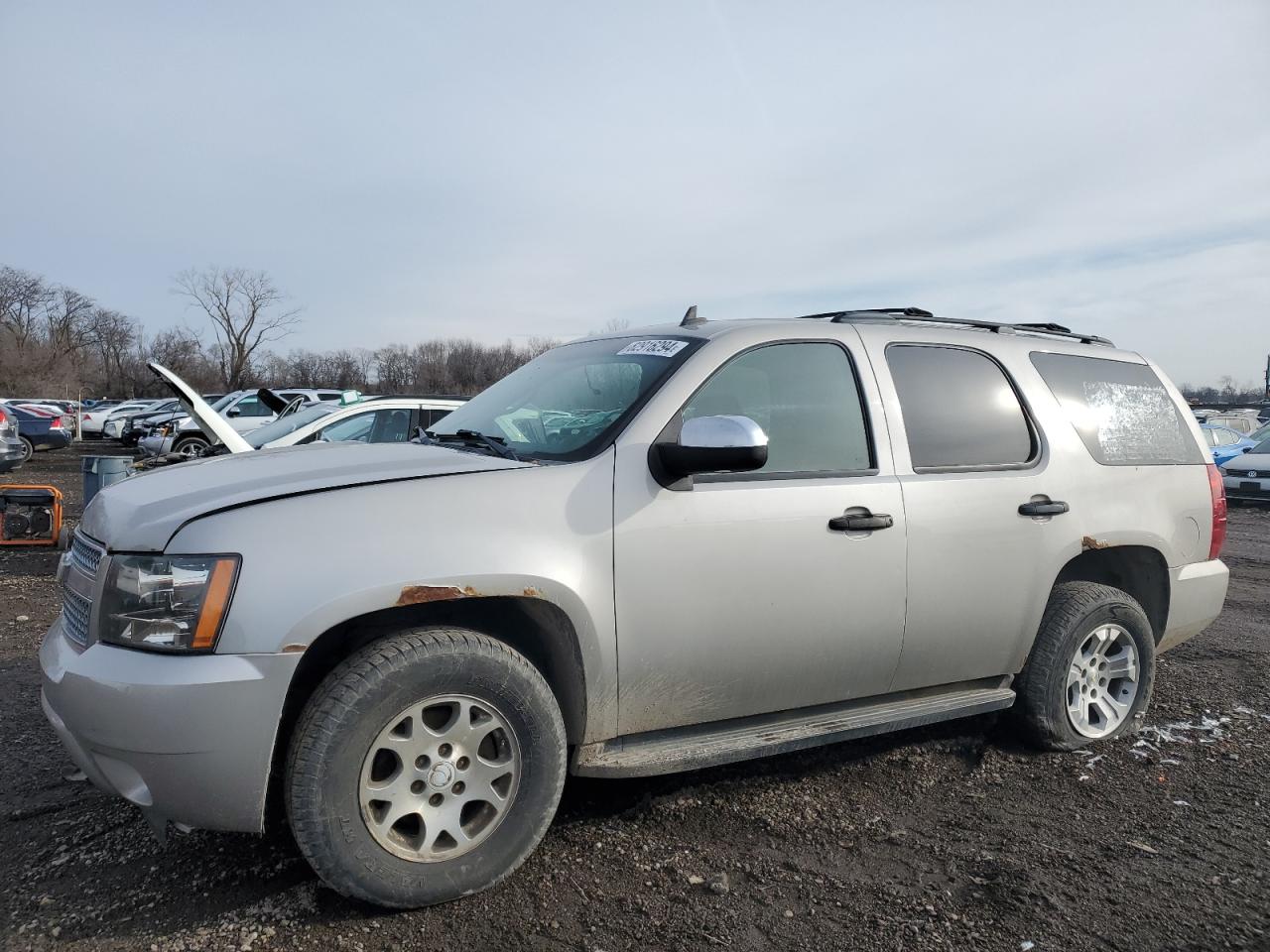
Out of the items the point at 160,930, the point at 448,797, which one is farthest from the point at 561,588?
the point at 160,930

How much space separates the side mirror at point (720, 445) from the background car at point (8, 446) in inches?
485

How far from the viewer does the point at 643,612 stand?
9.34ft

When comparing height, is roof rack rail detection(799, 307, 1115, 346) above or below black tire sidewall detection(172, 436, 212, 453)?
above

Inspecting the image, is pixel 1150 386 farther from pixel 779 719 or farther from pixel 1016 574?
pixel 779 719

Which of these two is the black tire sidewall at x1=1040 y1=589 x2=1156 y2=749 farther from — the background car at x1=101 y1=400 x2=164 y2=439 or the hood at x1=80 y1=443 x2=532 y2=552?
the background car at x1=101 y1=400 x2=164 y2=439

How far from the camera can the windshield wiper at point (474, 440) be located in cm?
307

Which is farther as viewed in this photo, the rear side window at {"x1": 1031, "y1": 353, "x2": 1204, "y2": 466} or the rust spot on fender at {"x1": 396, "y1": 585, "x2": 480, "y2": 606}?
the rear side window at {"x1": 1031, "y1": 353, "x2": 1204, "y2": 466}

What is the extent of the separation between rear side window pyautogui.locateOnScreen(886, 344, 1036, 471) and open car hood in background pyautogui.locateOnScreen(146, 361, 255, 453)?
10.7 feet

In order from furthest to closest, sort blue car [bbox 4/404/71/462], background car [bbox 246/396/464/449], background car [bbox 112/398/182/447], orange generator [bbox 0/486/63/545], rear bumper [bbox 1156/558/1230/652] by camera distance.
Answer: background car [bbox 112/398/182/447]
blue car [bbox 4/404/71/462]
background car [bbox 246/396/464/449]
orange generator [bbox 0/486/63/545]
rear bumper [bbox 1156/558/1230/652]

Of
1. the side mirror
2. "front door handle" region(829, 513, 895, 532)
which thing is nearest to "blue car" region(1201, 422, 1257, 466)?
"front door handle" region(829, 513, 895, 532)

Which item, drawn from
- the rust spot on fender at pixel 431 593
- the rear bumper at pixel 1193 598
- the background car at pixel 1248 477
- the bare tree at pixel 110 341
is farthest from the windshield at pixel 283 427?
the bare tree at pixel 110 341

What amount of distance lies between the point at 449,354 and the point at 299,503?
241 ft

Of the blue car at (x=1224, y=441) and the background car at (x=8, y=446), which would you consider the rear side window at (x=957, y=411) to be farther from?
the blue car at (x=1224, y=441)

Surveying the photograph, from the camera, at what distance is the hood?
8.15ft
